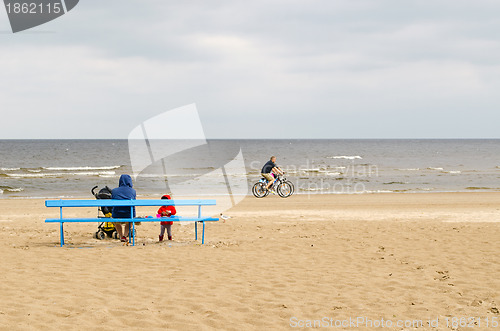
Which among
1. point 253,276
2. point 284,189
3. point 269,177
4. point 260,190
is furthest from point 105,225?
point 284,189

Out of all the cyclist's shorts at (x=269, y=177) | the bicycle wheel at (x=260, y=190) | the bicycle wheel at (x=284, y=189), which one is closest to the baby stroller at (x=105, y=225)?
the cyclist's shorts at (x=269, y=177)

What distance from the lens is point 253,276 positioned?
7324 millimetres

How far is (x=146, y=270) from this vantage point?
7.61 m

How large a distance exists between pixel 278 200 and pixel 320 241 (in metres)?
11.2

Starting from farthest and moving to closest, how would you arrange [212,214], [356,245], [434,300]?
[212,214] → [356,245] → [434,300]

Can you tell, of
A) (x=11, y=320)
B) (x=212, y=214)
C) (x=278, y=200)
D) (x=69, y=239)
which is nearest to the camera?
(x=11, y=320)

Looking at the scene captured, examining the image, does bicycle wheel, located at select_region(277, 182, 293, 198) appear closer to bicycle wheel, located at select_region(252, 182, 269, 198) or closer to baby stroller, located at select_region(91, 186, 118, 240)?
bicycle wheel, located at select_region(252, 182, 269, 198)

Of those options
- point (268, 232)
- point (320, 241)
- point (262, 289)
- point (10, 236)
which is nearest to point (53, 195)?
point (10, 236)

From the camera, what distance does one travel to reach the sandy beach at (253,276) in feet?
18.0

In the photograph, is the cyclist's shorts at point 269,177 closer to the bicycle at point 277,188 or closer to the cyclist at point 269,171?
the cyclist at point 269,171

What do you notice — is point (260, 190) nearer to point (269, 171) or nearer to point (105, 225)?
point (269, 171)

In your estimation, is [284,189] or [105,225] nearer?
[105,225]

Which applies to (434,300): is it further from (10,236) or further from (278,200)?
(278,200)

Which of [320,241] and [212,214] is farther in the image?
[212,214]
